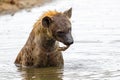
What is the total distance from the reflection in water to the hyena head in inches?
27.0

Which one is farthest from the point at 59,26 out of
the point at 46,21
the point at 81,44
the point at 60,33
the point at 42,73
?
the point at 81,44

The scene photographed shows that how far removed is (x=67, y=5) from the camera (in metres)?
21.6

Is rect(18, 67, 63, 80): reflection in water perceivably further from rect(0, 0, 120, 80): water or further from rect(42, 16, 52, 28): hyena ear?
rect(42, 16, 52, 28): hyena ear

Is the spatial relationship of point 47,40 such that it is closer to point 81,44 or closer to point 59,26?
point 59,26

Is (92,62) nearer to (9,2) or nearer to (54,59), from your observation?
(54,59)

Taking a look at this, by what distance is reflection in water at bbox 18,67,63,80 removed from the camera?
1072 cm

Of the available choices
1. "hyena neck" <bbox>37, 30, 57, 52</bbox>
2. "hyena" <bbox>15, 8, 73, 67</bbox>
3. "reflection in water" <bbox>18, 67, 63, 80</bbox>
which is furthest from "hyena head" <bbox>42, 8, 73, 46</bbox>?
"reflection in water" <bbox>18, 67, 63, 80</bbox>

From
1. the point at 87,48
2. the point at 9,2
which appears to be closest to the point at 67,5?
the point at 9,2

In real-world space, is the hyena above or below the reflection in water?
above

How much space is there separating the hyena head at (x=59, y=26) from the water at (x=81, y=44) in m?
0.70

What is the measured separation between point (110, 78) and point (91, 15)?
829 centimetres

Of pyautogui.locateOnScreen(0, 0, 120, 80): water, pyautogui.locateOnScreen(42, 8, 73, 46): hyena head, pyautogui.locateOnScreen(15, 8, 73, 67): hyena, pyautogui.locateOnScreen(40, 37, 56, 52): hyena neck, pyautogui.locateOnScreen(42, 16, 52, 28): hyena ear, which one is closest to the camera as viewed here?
pyautogui.locateOnScreen(42, 8, 73, 46): hyena head

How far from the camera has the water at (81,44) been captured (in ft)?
35.7

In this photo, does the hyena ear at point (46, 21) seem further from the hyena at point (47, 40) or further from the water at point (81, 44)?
the water at point (81, 44)
